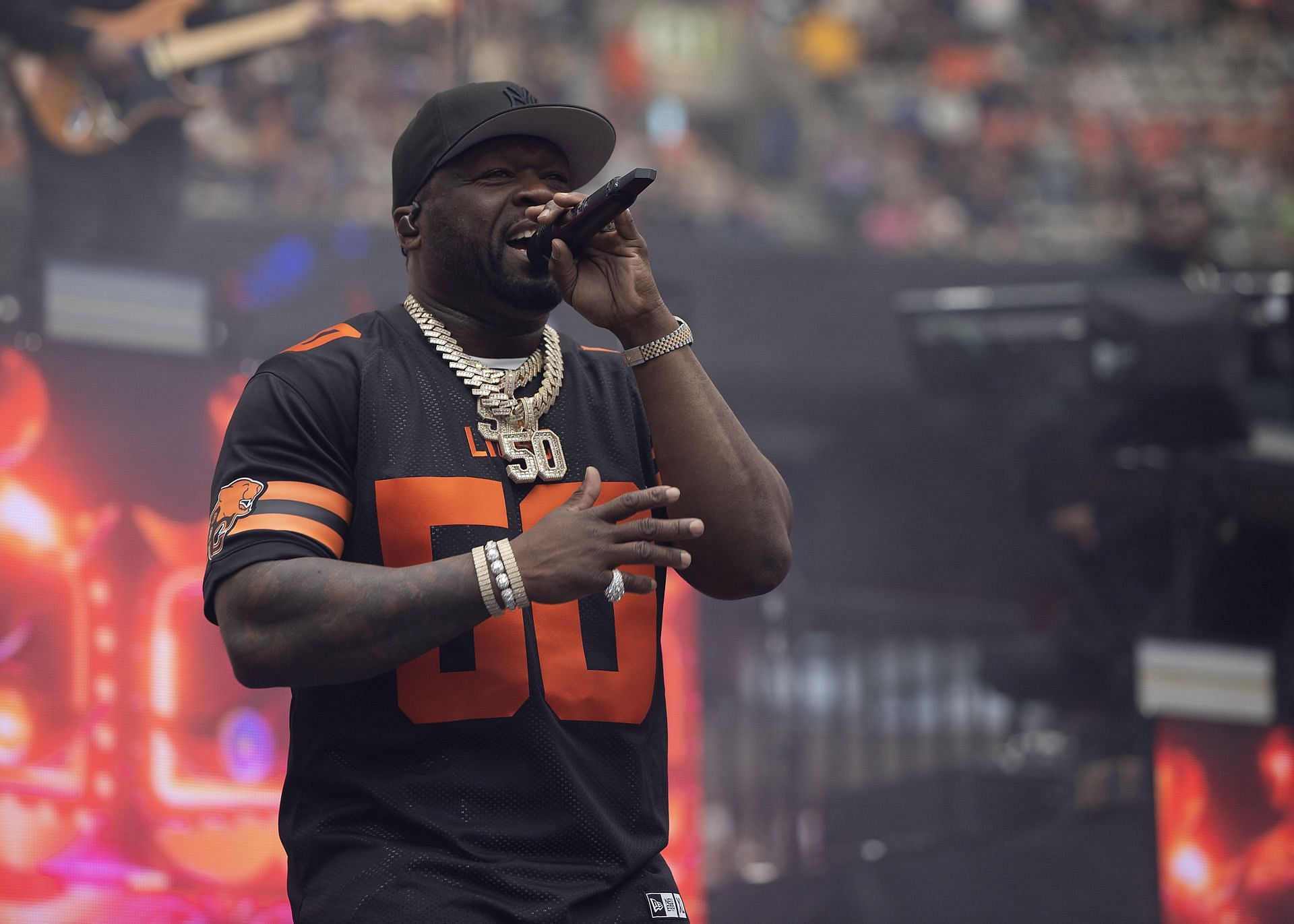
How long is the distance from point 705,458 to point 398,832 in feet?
1.86

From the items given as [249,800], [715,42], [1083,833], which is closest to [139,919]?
[249,800]

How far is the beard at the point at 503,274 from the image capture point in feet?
6.05

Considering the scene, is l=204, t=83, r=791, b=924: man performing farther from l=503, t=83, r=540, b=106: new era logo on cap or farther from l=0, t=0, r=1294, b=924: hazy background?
l=0, t=0, r=1294, b=924: hazy background

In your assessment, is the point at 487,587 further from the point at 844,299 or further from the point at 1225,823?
the point at 844,299

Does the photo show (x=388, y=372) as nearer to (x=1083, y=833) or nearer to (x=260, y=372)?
(x=260, y=372)

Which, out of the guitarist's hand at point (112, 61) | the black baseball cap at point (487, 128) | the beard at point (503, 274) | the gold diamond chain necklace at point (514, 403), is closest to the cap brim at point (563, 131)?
the black baseball cap at point (487, 128)

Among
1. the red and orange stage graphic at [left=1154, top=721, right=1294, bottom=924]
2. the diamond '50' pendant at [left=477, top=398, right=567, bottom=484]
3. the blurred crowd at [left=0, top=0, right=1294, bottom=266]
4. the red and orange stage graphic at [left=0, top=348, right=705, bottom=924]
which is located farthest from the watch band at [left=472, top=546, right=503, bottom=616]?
the blurred crowd at [left=0, top=0, right=1294, bottom=266]

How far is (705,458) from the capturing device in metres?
1.75

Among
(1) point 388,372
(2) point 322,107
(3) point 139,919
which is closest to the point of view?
(1) point 388,372

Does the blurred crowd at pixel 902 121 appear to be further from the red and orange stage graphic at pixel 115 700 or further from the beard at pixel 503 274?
the beard at pixel 503 274

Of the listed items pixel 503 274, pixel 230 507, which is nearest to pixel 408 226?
pixel 503 274

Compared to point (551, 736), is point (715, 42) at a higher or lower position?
higher

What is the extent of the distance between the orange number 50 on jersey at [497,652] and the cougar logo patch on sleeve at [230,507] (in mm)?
151

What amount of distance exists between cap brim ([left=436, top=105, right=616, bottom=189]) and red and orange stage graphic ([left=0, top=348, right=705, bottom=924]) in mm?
1961
